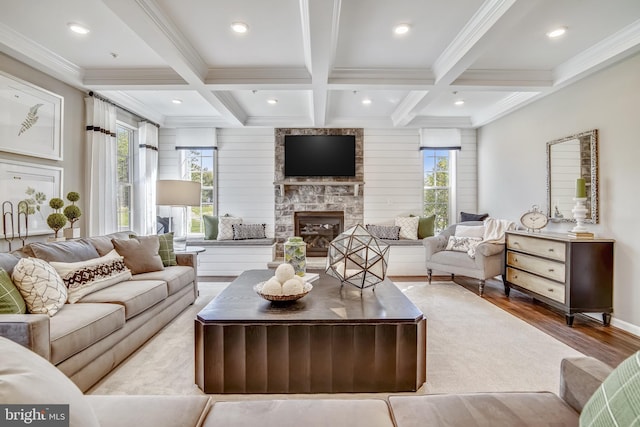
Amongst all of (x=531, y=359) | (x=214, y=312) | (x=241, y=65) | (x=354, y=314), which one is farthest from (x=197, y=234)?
(x=531, y=359)

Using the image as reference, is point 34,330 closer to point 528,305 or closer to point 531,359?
point 531,359

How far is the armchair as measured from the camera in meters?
4.10

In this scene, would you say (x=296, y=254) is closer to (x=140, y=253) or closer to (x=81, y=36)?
(x=140, y=253)

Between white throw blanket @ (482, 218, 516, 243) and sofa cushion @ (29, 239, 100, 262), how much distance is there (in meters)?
4.59

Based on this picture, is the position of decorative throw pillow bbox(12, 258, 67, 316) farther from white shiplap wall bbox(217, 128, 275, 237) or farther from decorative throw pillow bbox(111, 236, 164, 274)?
white shiplap wall bbox(217, 128, 275, 237)

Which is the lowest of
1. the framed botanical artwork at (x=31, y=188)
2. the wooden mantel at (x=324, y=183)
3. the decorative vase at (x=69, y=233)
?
the decorative vase at (x=69, y=233)

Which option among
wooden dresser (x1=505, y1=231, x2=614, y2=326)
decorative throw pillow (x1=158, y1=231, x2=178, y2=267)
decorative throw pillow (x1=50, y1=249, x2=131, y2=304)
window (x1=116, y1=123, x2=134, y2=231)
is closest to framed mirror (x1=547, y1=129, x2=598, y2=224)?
wooden dresser (x1=505, y1=231, x2=614, y2=326)

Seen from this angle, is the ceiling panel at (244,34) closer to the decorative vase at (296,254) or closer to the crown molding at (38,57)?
the crown molding at (38,57)

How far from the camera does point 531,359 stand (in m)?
2.35

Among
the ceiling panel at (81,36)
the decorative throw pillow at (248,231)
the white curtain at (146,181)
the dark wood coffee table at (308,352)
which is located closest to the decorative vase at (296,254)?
the dark wood coffee table at (308,352)

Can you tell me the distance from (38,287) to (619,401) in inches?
111

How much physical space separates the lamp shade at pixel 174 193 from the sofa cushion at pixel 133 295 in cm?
146

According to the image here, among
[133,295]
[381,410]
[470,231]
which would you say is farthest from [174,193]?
[470,231]

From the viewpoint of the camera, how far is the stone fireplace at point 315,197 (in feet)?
18.9
